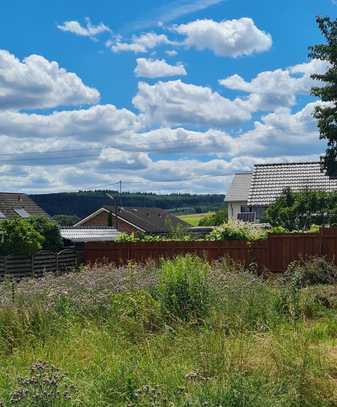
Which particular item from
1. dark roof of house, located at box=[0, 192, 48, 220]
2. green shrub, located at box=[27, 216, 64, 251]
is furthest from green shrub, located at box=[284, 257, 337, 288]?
dark roof of house, located at box=[0, 192, 48, 220]

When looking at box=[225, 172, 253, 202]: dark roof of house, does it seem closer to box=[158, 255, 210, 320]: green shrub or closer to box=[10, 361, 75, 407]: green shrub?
box=[158, 255, 210, 320]: green shrub

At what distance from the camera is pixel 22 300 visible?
1002cm

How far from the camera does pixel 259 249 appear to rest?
23.0 meters

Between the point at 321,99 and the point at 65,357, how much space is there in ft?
71.9

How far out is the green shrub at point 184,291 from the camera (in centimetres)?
989

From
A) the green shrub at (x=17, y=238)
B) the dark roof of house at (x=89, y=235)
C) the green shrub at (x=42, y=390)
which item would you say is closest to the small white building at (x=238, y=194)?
the dark roof of house at (x=89, y=235)

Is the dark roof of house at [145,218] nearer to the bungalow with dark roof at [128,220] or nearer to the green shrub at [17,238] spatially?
the bungalow with dark roof at [128,220]

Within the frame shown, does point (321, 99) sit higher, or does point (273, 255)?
point (321, 99)

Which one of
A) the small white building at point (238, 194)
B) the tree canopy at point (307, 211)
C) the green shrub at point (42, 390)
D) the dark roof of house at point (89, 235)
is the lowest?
the green shrub at point (42, 390)

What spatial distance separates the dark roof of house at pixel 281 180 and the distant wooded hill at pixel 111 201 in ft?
48.7

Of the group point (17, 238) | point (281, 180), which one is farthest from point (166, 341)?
point (281, 180)

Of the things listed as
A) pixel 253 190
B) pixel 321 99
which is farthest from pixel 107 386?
pixel 253 190

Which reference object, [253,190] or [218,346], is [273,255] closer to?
[218,346]

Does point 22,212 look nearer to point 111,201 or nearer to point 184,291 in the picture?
point 111,201
